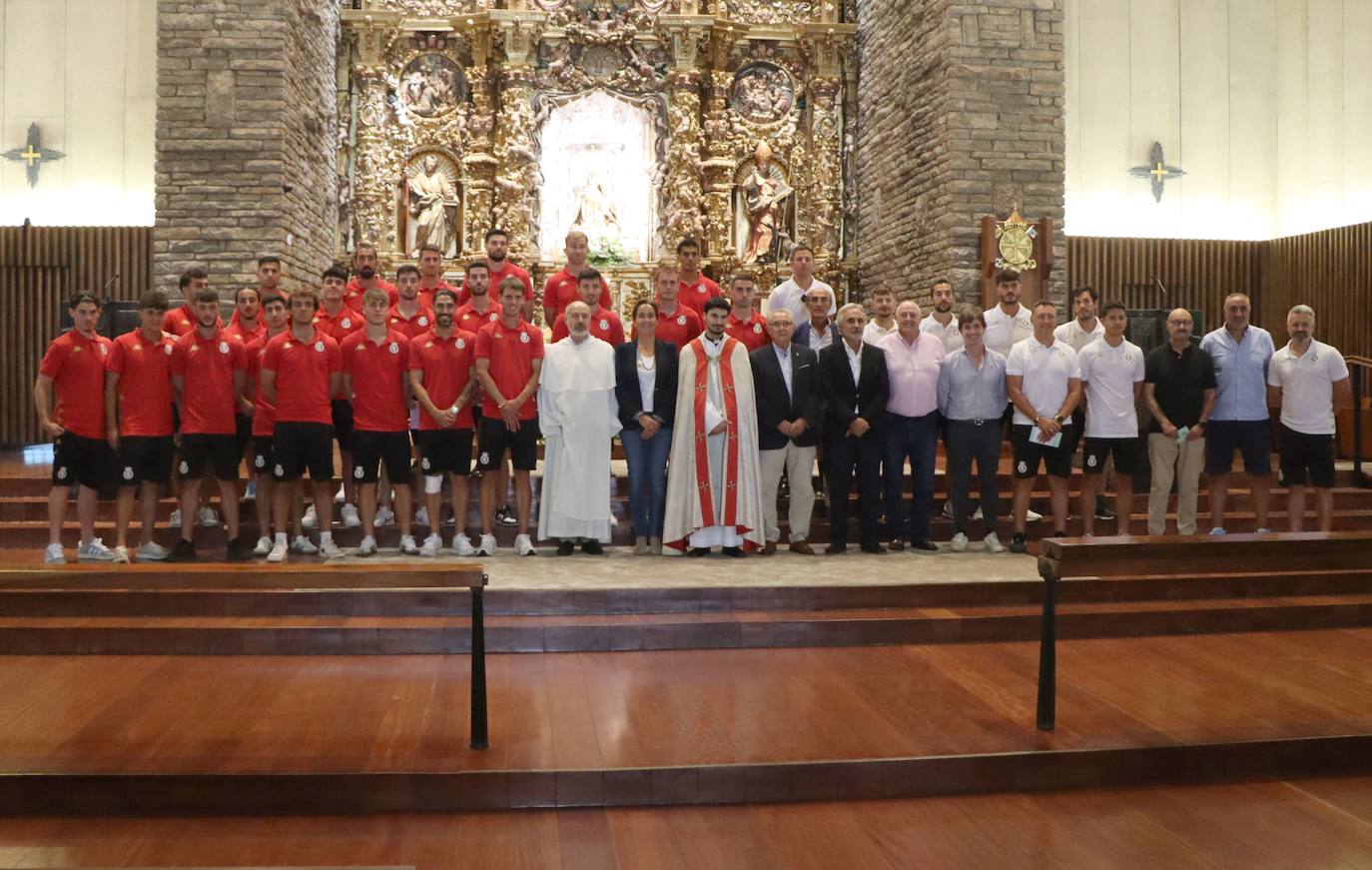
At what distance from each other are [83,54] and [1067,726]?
12.7 m

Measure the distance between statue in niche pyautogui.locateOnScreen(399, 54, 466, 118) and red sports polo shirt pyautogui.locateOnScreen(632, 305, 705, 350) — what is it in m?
7.67

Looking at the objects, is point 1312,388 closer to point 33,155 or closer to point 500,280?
point 500,280

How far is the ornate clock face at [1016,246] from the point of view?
10.8 metres

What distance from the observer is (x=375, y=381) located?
6.36m

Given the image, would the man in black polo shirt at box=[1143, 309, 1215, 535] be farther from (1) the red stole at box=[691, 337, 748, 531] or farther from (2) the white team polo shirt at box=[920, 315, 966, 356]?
(1) the red stole at box=[691, 337, 748, 531]

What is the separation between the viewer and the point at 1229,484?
8.66m

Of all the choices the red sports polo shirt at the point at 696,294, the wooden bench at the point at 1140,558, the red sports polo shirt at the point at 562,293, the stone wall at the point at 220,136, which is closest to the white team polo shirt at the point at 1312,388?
the wooden bench at the point at 1140,558

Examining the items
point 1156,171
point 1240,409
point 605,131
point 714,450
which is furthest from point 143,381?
point 1156,171

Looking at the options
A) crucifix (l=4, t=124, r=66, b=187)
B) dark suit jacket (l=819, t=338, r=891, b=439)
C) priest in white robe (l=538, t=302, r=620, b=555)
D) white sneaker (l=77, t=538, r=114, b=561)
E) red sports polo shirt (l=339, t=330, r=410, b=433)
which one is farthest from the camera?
crucifix (l=4, t=124, r=66, b=187)

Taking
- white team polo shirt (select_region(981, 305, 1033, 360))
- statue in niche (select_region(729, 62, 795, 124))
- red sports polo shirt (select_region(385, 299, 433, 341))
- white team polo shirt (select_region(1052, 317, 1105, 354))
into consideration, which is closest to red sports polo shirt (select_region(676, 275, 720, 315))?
red sports polo shirt (select_region(385, 299, 433, 341))

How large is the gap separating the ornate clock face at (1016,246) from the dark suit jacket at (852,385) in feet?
15.2

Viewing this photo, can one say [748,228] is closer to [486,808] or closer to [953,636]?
[953,636]

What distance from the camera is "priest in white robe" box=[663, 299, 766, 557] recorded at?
21.5ft

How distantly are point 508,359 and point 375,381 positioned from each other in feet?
2.46
